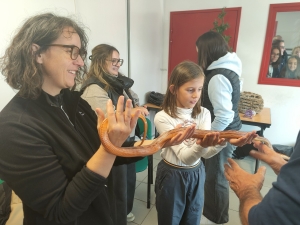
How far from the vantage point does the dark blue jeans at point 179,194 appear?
133 cm

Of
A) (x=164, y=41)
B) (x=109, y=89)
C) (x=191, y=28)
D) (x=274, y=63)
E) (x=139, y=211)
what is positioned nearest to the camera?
(x=109, y=89)

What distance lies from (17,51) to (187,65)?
101cm

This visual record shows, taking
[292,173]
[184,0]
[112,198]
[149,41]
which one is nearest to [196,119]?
[112,198]

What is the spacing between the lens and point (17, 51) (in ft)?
2.66

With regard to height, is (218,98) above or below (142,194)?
above

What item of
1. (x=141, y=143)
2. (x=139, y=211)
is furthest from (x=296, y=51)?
(x=141, y=143)

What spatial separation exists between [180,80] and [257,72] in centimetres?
279

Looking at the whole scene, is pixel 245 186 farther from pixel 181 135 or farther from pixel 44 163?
pixel 44 163

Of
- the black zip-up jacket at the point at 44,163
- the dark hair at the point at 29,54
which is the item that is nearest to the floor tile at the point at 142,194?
the black zip-up jacket at the point at 44,163

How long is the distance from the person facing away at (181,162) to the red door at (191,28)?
2.70 meters

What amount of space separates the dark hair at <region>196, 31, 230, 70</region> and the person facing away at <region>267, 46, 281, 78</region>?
210 centimetres

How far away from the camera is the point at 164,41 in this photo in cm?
420

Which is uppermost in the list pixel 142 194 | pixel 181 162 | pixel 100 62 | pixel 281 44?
pixel 281 44

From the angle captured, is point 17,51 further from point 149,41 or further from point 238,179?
point 149,41
